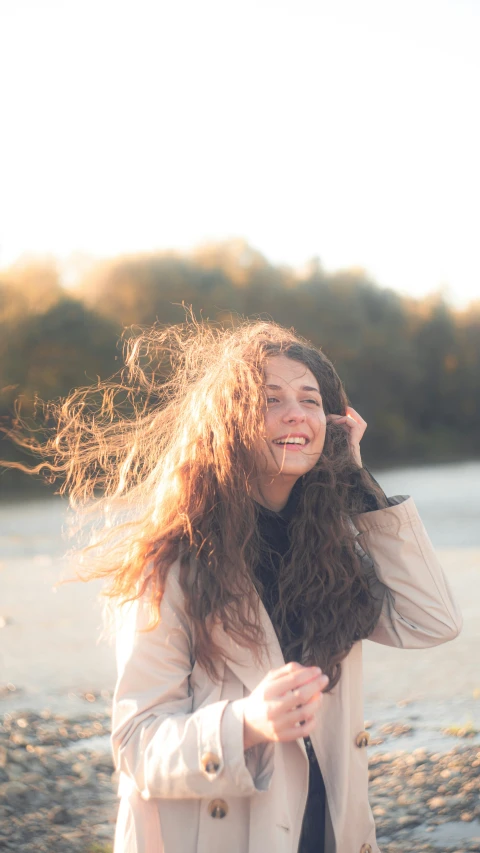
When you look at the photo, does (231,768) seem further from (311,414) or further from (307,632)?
(311,414)

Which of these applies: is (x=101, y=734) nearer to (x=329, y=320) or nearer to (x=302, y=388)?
(x=302, y=388)

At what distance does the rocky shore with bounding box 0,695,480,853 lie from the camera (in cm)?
402

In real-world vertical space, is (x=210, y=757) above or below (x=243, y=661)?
below

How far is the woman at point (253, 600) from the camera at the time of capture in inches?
74.7

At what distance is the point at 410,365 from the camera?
133 ft

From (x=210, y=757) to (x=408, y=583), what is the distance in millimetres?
820

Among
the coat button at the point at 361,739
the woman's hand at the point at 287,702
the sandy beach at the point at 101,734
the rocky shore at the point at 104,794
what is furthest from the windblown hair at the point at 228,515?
the rocky shore at the point at 104,794

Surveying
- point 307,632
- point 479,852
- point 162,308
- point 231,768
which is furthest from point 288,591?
point 162,308

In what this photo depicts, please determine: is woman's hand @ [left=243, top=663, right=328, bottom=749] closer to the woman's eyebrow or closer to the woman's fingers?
the woman's fingers

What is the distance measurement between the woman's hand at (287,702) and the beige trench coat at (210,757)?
8 centimetres

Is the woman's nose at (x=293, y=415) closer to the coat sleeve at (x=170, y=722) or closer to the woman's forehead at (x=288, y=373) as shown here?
the woman's forehead at (x=288, y=373)

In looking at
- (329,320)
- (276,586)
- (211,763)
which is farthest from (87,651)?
(329,320)

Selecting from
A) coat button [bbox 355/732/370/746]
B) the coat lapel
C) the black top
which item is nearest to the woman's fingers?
the coat lapel

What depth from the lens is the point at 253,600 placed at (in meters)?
2.16
